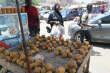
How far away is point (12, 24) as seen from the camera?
3041 millimetres

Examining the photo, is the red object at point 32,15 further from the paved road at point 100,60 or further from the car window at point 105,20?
the car window at point 105,20

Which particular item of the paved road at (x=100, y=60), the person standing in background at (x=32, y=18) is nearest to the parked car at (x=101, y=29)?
the paved road at (x=100, y=60)

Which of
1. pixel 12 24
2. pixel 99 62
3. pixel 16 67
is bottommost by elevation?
pixel 99 62

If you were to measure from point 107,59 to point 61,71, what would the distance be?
10.5ft

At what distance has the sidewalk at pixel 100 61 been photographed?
3361 millimetres

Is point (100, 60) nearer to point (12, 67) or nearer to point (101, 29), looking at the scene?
point (101, 29)

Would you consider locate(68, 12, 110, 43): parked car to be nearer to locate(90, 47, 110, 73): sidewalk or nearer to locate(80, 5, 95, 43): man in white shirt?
locate(80, 5, 95, 43): man in white shirt

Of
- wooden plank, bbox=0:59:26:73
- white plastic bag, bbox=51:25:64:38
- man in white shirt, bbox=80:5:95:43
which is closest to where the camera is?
wooden plank, bbox=0:59:26:73

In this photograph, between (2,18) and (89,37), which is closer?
(2,18)

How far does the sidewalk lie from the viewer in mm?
3361

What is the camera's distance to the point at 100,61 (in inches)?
153

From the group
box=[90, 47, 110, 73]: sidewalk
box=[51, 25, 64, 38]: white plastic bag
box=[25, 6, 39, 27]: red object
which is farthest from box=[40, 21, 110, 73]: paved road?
box=[25, 6, 39, 27]: red object

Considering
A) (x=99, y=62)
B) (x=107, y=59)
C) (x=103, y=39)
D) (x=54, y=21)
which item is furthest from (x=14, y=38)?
(x=103, y=39)

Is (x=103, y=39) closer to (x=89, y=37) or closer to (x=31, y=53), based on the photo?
(x=89, y=37)
